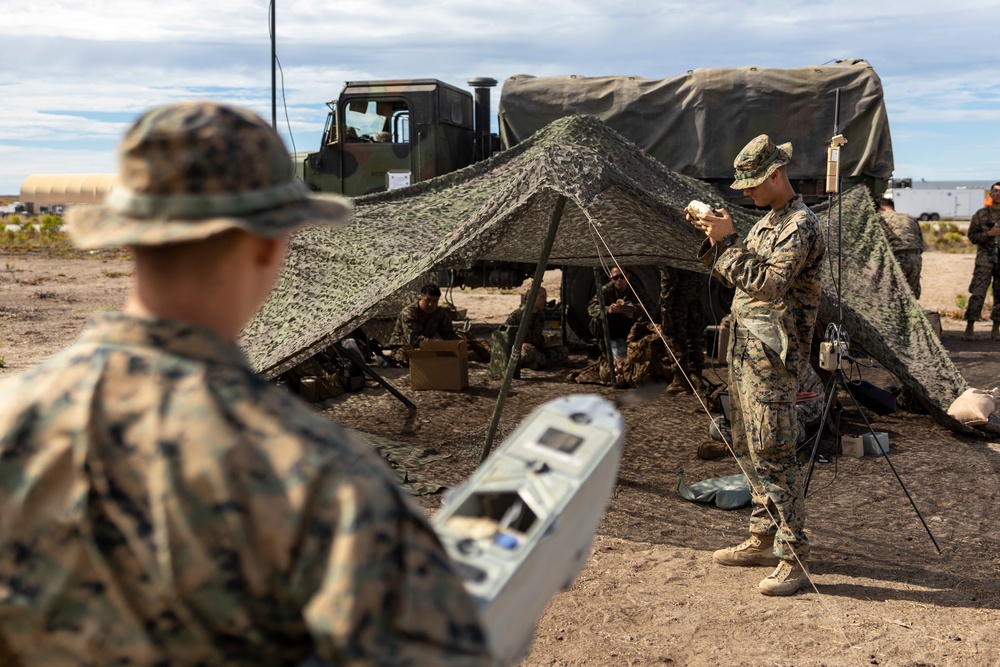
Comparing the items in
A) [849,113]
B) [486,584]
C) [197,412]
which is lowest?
[486,584]

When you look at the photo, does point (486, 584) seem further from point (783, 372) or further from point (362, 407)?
point (362, 407)

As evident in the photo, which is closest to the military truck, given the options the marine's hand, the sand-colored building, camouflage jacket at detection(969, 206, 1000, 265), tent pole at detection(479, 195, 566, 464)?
camouflage jacket at detection(969, 206, 1000, 265)

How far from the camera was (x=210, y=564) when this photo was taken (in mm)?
1020

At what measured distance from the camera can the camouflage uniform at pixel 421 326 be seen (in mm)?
9024

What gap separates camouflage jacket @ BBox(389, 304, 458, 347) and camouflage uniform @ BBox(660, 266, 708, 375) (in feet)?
6.79

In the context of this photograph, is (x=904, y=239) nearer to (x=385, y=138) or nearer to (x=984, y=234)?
(x=984, y=234)

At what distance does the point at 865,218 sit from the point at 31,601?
26.1 feet

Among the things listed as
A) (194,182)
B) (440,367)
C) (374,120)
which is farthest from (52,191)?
(194,182)

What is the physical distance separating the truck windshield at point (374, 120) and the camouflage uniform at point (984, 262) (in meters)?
6.58

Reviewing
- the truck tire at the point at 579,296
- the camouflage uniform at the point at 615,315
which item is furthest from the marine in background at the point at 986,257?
the truck tire at the point at 579,296

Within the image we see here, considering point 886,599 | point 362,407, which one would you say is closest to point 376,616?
point 886,599

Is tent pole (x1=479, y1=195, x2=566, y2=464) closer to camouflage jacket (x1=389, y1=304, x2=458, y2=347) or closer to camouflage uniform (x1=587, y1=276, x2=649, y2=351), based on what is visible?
camouflage jacket (x1=389, y1=304, x2=458, y2=347)

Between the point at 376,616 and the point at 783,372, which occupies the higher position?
the point at 376,616

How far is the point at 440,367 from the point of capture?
8305mm
